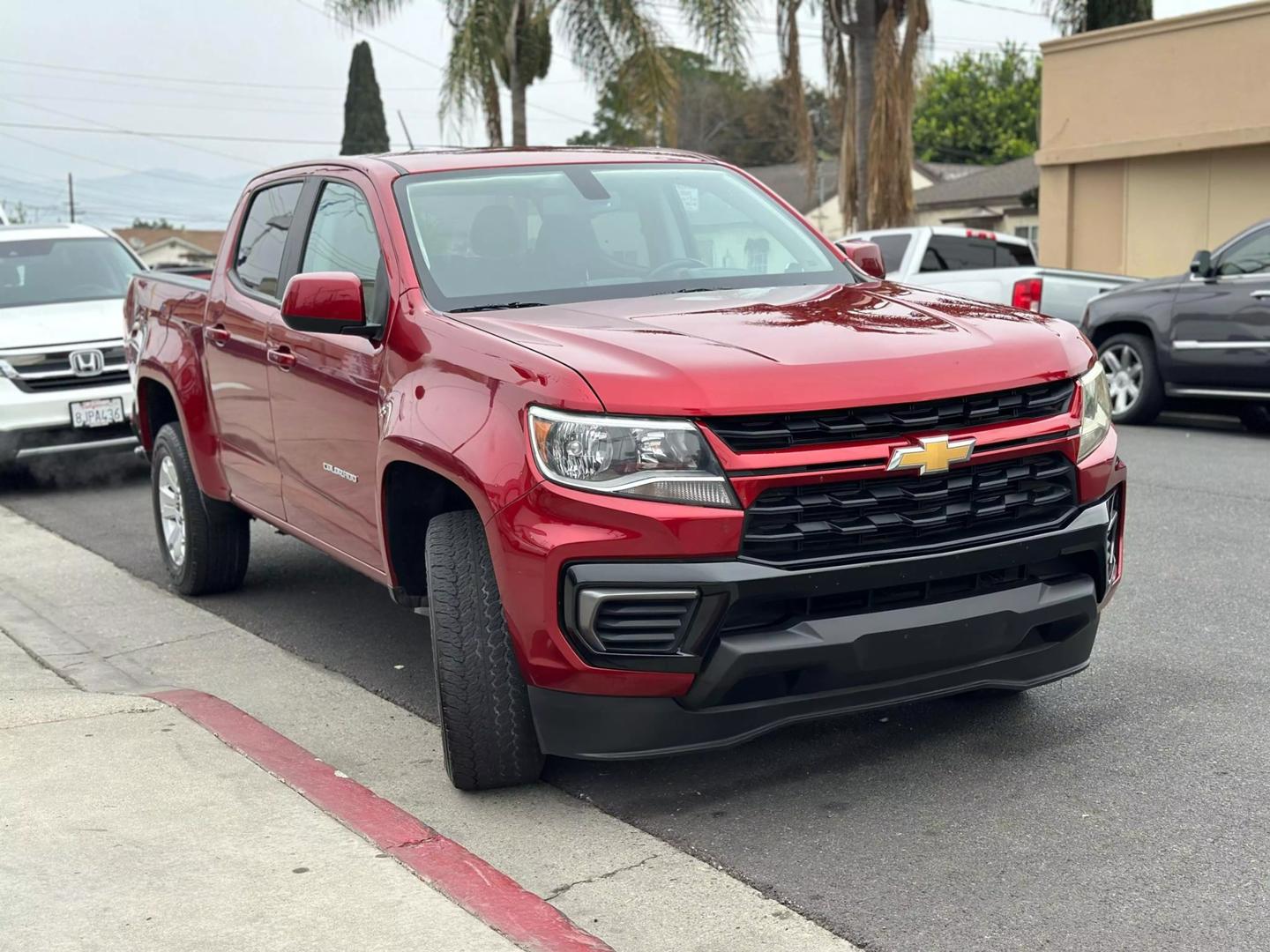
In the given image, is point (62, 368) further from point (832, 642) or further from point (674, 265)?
point (832, 642)

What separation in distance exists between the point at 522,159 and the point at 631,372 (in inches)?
77.4

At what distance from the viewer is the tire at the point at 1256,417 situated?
1248 cm

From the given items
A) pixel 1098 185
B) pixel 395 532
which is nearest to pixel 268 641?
pixel 395 532

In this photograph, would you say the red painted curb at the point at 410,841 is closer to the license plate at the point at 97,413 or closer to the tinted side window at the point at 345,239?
the tinted side window at the point at 345,239

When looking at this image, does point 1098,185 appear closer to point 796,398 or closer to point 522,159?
point 522,159

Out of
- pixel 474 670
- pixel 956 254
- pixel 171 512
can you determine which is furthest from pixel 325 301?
pixel 956 254

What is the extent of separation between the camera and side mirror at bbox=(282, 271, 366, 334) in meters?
4.66

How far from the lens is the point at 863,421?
3768 mm

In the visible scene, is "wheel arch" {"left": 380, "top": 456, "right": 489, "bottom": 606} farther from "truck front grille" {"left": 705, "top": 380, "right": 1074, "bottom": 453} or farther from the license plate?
the license plate

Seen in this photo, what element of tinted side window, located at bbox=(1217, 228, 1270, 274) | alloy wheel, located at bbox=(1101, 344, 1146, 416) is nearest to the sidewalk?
tinted side window, located at bbox=(1217, 228, 1270, 274)

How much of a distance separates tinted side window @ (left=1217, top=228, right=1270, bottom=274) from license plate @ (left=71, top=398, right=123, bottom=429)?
27.2 ft

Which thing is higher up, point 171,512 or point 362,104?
point 362,104

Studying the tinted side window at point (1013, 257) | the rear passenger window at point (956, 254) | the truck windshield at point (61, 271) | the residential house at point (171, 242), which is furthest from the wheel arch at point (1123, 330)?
the residential house at point (171, 242)

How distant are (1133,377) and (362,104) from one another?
42.3 metres
